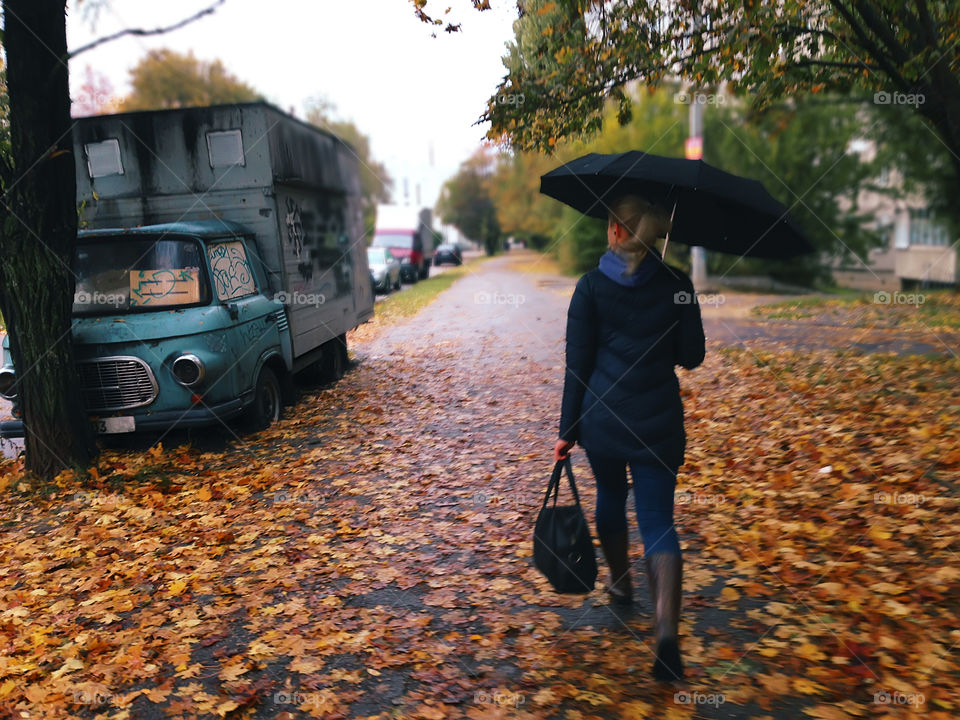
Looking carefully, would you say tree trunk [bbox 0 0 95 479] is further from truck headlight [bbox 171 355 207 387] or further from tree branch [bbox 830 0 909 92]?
tree branch [bbox 830 0 909 92]

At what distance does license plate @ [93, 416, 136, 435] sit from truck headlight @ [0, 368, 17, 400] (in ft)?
2.60

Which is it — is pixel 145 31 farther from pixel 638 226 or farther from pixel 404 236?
pixel 404 236

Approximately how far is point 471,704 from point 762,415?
5.45 metres

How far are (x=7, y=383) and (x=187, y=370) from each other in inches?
64.9

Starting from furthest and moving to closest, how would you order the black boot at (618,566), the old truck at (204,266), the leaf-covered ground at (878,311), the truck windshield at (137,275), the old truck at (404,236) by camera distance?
the old truck at (404,236) → the leaf-covered ground at (878,311) → the truck windshield at (137,275) → the old truck at (204,266) → the black boot at (618,566)

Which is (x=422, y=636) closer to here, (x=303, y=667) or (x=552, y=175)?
(x=303, y=667)

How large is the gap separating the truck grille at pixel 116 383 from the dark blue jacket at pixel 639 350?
185 inches

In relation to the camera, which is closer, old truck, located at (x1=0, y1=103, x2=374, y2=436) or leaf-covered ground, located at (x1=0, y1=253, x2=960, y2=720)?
leaf-covered ground, located at (x1=0, y1=253, x2=960, y2=720)

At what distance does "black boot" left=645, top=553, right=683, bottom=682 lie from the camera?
3184 mm

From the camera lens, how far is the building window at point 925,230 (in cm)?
2048

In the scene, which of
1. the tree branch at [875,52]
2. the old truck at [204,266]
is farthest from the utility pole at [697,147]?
the old truck at [204,266]

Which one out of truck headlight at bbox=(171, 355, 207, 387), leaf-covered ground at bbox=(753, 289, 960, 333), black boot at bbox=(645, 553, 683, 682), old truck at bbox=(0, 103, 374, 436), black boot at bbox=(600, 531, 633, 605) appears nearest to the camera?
black boot at bbox=(645, 553, 683, 682)

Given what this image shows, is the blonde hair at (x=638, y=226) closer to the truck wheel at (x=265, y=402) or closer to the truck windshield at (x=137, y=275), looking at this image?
the truck windshield at (x=137, y=275)

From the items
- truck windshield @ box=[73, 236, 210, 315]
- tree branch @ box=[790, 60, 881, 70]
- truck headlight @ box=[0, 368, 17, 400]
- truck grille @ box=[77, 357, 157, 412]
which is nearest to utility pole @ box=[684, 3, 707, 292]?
tree branch @ box=[790, 60, 881, 70]
